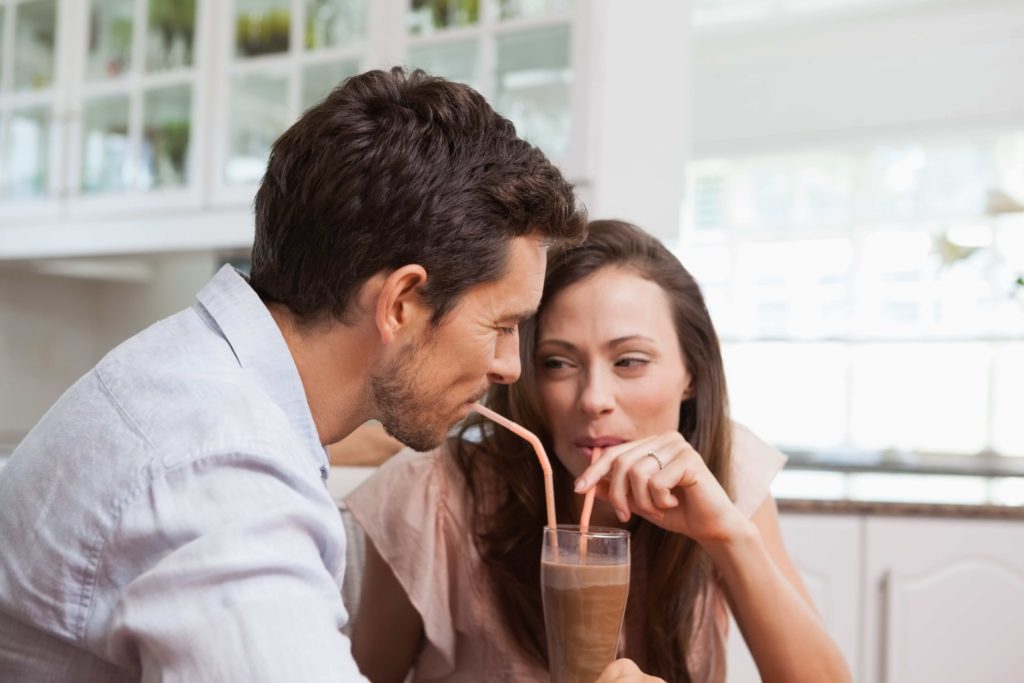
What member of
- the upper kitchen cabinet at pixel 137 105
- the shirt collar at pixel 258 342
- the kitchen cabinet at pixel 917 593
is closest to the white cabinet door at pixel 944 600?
the kitchen cabinet at pixel 917 593

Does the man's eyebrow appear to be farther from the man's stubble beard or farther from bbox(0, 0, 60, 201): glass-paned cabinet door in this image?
bbox(0, 0, 60, 201): glass-paned cabinet door

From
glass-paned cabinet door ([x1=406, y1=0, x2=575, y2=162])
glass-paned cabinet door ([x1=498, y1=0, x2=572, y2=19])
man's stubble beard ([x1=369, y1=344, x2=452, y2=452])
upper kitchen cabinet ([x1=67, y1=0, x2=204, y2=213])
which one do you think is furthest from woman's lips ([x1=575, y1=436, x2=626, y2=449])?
upper kitchen cabinet ([x1=67, y1=0, x2=204, y2=213])

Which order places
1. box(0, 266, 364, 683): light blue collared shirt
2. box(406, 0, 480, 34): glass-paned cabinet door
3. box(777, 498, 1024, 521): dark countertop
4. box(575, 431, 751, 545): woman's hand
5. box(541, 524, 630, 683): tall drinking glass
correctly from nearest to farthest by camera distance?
box(0, 266, 364, 683): light blue collared shirt, box(541, 524, 630, 683): tall drinking glass, box(575, 431, 751, 545): woman's hand, box(777, 498, 1024, 521): dark countertop, box(406, 0, 480, 34): glass-paned cabinet door

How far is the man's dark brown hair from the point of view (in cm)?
97

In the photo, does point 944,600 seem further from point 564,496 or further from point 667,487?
point 667,487

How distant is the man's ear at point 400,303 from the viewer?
3.20ft

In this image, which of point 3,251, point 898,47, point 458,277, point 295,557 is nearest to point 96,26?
point 3,251

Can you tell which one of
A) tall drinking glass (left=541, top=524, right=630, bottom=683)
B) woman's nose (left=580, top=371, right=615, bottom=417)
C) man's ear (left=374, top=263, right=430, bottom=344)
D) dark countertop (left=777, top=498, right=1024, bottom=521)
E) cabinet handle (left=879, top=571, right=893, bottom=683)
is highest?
man's ear (left=374, top=263, right=430, bottom=344)

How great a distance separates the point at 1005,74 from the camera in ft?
18.7

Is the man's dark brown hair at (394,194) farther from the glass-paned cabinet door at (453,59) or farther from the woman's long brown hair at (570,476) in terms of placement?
the glass-paned cabinet door at (453,59)

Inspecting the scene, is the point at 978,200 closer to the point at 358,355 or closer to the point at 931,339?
the point at 931,339

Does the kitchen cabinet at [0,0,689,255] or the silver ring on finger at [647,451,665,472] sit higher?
the kitchen cabinet at [0,0,689,255]

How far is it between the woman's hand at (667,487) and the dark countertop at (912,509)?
1123 millimetres

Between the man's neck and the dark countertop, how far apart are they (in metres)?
1.56
